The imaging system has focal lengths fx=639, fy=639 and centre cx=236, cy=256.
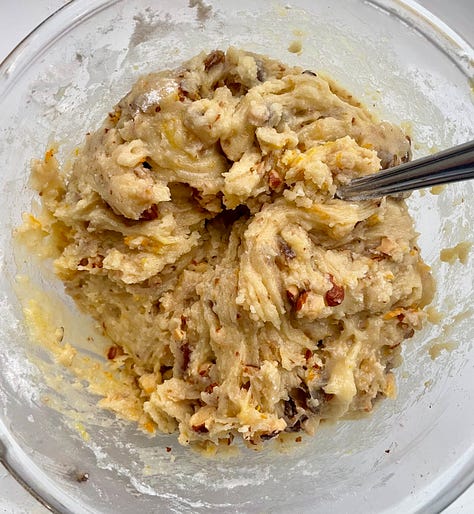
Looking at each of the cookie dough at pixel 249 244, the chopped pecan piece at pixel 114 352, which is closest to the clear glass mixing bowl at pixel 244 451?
the chopped pecan piece at pixel 114 352

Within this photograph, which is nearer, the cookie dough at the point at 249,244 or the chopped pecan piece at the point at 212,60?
the cookie dough at the point at 249,244

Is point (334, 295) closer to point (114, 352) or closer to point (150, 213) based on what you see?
point (150, 213)

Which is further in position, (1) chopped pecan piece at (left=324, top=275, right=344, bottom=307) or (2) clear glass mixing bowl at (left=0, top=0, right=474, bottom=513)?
(2) clear glass mixing bowl at (left=0, top=0, right=474, bottom=513)

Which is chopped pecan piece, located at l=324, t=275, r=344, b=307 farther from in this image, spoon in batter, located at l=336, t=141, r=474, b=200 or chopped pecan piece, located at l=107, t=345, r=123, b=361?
chopped pecan piece, located at l=107, t=345, r=123, b=361

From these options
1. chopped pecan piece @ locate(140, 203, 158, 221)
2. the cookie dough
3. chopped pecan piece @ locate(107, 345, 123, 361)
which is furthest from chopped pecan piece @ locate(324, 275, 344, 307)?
chopped pecan piece @ locate(107, 345, 123, 361)

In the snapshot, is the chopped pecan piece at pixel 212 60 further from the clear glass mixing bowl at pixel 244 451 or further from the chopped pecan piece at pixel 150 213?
the chopped pecan piece at pixel 150 213

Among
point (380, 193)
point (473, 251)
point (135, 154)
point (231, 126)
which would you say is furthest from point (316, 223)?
point (473, 251)
